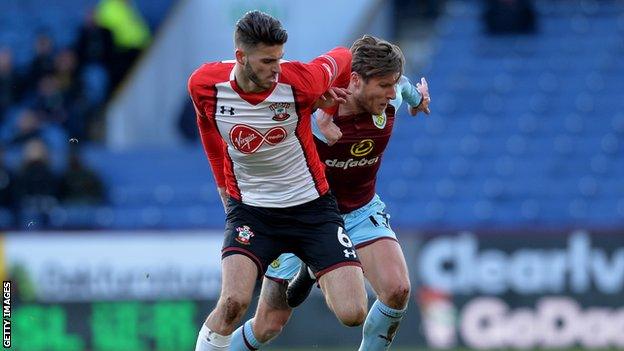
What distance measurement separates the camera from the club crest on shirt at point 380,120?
353 inches

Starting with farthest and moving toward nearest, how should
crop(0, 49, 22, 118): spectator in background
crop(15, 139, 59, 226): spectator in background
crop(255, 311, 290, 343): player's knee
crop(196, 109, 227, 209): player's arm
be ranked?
1. crop(0, 49, 22, 118): spectator in background
2. crop(15, 139, 59, 226): spectator in background
3. crop(255, 311, 290, 343): player's knee
4. crop(196, 109, 227, 209): player's arm

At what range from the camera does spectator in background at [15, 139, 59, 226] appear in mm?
16016

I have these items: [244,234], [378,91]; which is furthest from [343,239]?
[378,91]

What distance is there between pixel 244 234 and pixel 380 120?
1235mm

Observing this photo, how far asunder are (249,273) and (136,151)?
33.2ft

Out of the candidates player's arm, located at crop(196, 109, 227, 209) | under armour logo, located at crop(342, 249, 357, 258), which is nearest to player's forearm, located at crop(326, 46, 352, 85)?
player's arm, located at crop(196, 109, 227, 209)

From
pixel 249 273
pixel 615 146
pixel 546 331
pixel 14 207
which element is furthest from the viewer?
pixel 615 146

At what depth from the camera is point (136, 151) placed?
18109mm

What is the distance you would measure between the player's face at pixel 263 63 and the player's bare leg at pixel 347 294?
1177 mm

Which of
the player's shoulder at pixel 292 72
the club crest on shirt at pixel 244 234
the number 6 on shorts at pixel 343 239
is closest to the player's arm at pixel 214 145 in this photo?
the club crest on shirt at pixel 244 234

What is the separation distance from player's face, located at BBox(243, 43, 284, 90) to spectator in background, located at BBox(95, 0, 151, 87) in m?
10.7

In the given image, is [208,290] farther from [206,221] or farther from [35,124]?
[35,124]

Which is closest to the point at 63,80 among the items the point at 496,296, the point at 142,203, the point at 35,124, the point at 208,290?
the point at 35,124

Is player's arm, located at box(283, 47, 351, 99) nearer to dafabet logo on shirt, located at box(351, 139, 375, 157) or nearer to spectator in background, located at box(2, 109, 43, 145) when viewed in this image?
dafabet logo on shirt, located at box(351, 139, 375, 157)
